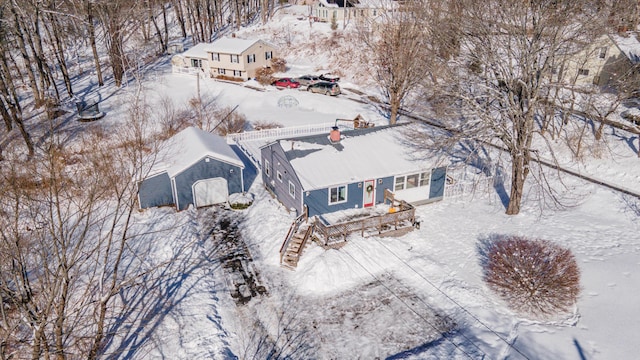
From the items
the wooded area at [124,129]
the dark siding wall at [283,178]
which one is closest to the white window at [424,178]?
the wooded area at [124,129]

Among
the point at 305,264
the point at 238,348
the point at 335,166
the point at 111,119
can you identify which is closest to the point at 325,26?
the point at 111,119

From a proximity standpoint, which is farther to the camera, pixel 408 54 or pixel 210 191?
pixel 408 54

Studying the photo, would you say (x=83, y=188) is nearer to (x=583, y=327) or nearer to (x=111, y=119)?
(x=111, y=119)

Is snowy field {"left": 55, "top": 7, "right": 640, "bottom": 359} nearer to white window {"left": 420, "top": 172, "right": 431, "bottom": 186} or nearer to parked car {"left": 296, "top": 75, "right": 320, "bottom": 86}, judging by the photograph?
white window {"left": 420, "top": 172, "right": 431, "bottom": 186}

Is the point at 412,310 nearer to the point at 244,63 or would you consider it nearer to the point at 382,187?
the point at 382,187

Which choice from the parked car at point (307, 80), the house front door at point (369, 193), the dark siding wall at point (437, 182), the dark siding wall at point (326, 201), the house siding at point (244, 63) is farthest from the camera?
the house siding at point (244, 63)

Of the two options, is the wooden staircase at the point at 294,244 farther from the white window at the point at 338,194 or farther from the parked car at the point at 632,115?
the parked car at the point at 632,115

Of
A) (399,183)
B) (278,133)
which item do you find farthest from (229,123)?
(399,183)
